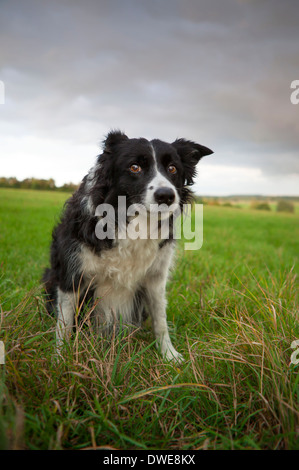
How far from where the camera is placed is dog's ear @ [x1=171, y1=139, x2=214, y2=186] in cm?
334

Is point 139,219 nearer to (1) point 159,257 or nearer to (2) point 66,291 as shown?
(1) point 159,257

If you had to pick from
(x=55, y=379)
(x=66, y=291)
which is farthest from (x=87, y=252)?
(x=55, y=379)

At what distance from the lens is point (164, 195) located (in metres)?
2.71

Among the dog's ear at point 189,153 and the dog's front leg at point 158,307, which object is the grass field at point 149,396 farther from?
the dog's ear at point 189,153

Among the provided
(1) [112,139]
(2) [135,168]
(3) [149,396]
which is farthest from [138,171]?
(3) [149,396]

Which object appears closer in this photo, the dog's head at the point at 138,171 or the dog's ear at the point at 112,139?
the dog's head at the point at 138,171

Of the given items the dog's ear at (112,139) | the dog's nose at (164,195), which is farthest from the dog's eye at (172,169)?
the dog's ear at (112,139)

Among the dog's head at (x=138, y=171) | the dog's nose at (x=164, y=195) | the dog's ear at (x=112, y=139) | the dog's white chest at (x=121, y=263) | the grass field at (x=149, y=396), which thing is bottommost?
the grass field at (x=149, y=396)

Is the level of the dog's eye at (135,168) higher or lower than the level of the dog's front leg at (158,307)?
higher

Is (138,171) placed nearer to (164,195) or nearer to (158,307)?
(164,195)

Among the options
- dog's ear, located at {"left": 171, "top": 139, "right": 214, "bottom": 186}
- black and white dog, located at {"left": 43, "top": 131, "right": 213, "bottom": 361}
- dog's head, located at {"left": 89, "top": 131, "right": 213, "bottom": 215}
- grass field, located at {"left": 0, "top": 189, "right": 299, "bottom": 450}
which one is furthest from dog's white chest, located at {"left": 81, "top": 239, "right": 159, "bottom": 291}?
dog's ear, located at {"left": 171, "top": 139, "right": 214, "bottom": 186}

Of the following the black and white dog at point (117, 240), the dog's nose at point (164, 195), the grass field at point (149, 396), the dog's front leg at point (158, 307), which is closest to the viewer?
the grass field at point (149, 396)

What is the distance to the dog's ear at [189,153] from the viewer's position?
3340 millimetres

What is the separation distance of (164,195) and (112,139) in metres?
0.86
